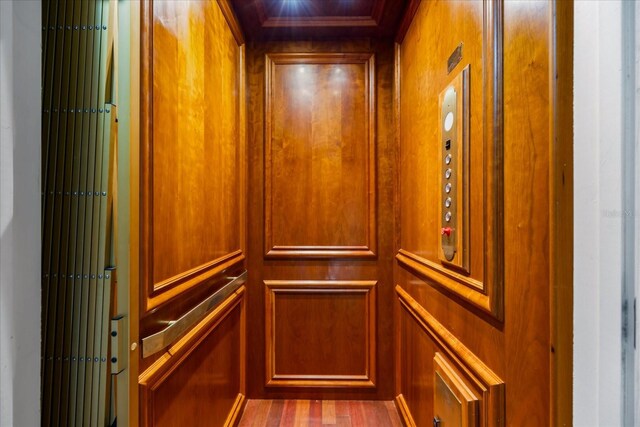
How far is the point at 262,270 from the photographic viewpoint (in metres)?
2.53

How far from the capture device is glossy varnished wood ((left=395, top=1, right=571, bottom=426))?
2.61 ft

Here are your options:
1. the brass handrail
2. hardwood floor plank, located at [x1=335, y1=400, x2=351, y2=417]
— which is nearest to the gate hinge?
the brass handrail

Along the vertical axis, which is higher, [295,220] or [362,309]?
[295,220]

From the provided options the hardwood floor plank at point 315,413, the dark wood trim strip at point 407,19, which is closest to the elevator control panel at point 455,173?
the dark wood trim strip at point 407,19

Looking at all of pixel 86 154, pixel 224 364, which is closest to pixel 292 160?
pixel 224 364

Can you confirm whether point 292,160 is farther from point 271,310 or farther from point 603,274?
point 603,274

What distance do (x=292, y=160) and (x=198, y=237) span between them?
1.11 metres

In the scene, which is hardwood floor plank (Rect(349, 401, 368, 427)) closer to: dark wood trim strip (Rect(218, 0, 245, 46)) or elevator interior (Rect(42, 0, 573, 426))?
elevator interior (Rect(42, 0, 573, 426))

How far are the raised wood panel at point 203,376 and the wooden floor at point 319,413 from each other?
15 cm

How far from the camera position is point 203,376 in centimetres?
162

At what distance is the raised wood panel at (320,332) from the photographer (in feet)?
8.25

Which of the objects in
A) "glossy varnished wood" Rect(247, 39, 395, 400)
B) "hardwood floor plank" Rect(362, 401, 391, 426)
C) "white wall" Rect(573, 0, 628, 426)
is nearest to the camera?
"white wall" Rect(573, 0, 628, 426)

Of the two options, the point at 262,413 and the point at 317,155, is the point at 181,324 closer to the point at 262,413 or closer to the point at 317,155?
the point at 262,413

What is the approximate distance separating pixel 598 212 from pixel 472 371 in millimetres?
759
